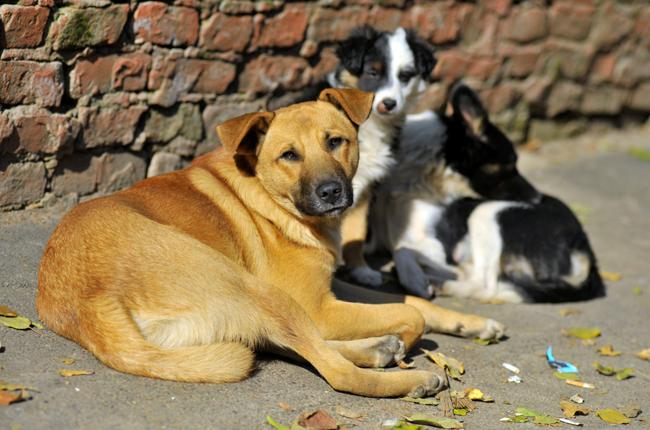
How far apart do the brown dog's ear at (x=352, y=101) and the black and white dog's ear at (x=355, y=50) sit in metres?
1.27

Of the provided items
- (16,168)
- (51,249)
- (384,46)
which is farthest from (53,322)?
(384,46)

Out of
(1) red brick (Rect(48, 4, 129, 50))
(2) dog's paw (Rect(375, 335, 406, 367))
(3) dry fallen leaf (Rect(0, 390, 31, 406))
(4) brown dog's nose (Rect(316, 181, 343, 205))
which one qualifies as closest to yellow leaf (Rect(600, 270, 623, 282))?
(2) dog's paw (Rect(375, 335, 406, 367))

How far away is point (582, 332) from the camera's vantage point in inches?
218

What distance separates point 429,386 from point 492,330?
109cm

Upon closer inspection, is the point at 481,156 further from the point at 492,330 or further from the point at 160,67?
the point at 160,67

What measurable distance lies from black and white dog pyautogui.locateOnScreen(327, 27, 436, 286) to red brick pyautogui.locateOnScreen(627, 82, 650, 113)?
447 centimetres

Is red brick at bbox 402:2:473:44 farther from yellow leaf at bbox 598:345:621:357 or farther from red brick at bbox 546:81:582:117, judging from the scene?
yellow leaf at bbox 598:345:621:357

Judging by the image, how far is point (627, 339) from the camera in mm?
5547

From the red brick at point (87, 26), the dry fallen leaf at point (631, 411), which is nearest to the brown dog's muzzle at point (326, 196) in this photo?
the dry fallen leaf at point (631, 411)

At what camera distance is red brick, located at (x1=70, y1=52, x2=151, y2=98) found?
5.39m

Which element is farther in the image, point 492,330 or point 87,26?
point 87,26

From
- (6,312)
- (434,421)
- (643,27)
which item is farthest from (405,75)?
(643,27)

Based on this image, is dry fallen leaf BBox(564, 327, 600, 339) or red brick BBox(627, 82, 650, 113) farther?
red brick BBox(627, 82, 650, 113)

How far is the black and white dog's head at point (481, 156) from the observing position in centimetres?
663
